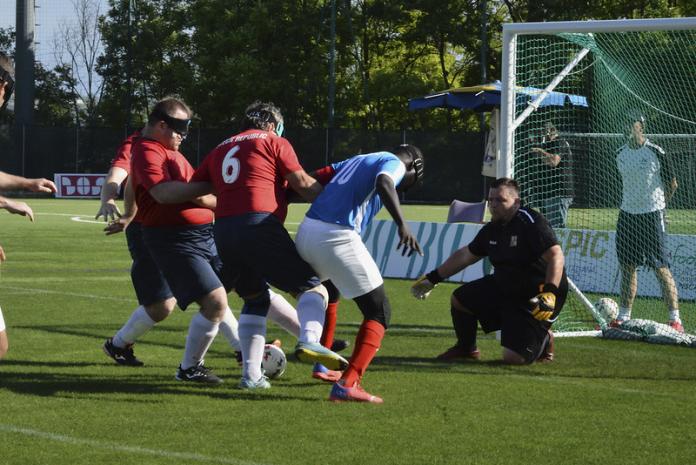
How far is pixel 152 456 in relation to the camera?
6012 mm

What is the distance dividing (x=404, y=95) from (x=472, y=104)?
89.1 ft

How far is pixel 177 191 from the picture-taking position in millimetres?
7648

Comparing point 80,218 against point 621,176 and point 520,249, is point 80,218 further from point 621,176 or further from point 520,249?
point 520,249

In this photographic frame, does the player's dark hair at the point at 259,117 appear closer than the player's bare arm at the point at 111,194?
Yes

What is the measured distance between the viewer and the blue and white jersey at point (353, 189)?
746 centimetres

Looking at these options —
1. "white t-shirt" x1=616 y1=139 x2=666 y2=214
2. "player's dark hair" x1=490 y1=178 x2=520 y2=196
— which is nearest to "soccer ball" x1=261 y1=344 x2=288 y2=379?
"player's dark hair" x1=490 y1=178 x2=520 y2=196

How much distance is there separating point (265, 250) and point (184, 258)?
72 cm

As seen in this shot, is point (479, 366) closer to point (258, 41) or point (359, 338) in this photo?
point (359, 338)

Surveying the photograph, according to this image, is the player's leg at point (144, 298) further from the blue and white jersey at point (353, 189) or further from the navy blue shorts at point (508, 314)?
the navy blue shorts at point (508, 314)

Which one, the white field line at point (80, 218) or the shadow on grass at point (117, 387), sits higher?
the shadow on grass at point (117, 387)

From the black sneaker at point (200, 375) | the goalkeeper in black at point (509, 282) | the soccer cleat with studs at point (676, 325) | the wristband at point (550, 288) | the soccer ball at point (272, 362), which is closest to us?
the black sneaker at point (200, 375)

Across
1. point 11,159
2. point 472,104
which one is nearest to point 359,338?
point 472,104

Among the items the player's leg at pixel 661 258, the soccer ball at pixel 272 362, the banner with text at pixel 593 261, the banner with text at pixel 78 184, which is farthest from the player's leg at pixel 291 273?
the banner with text at pixel 78 184

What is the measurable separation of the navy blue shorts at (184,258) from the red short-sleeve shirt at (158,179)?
2.4 inches
